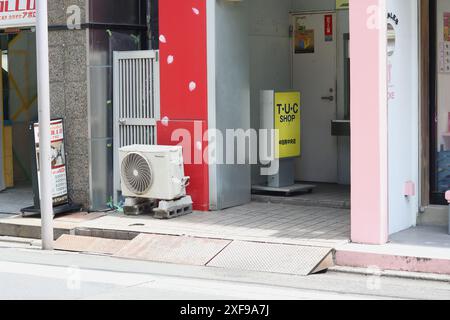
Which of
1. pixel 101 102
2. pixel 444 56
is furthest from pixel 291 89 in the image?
pixel 444 56

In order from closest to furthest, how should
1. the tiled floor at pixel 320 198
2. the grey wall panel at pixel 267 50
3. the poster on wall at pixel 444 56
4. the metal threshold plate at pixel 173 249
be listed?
the metal threshold plate at pixel 173 249, the poster on wall at pixel 444 56, the tiled floor at pixel 320 198, the grey wall panel at pixel 267 50

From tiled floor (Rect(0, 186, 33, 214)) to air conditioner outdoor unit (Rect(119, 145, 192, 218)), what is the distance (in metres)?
1.82

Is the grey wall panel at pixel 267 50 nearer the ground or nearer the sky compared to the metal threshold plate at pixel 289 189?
nearer the sky

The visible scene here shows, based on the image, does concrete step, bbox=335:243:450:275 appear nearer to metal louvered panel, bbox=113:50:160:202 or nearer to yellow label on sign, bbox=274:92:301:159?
yellow label on sign, bbox=274:92:301:159

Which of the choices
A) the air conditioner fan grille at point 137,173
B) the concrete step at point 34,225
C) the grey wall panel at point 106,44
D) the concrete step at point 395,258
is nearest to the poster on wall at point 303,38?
the grey wall panel at point 106,44

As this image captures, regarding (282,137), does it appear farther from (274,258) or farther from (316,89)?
(274,258)

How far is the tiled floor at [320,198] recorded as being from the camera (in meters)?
12.2

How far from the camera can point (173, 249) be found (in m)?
10.3

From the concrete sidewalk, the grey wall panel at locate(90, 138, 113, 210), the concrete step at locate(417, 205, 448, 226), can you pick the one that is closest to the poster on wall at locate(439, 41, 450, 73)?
the concrete step at locate(417, 205, 448, 226)

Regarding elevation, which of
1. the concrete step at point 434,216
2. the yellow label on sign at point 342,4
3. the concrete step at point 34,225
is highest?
the yellow label on sign at point 342,4

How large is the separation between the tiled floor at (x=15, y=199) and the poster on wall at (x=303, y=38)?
4.67 m

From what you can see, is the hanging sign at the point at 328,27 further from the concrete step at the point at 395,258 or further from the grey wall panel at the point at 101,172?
the concrete step at the point at 395,258

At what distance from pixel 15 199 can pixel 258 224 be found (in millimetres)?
4381
